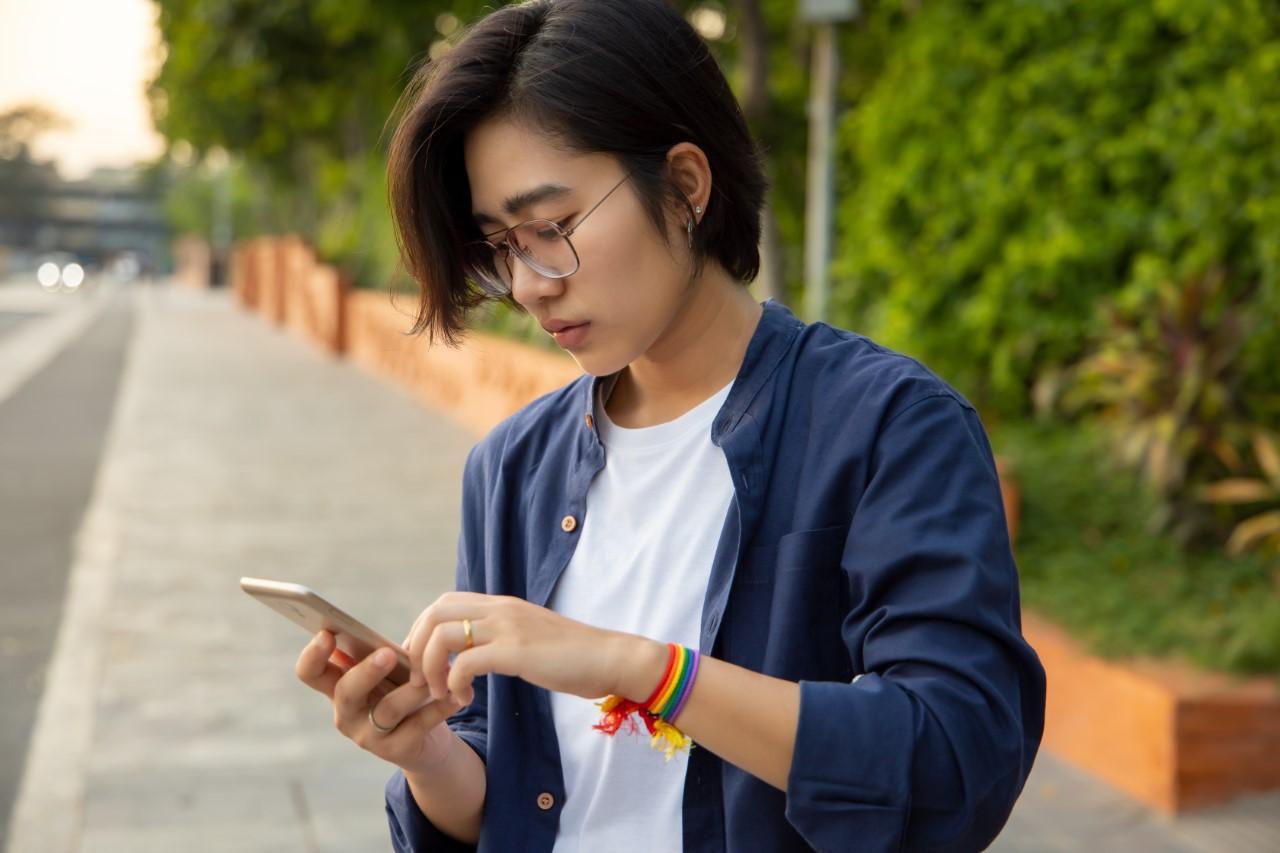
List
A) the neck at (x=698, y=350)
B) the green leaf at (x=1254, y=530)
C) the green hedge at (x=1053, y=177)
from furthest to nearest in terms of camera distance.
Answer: the green hedge at (x=1053, y=177) → the green leaf at (x=1254, y=530) → the neck at (x=698, y=350)

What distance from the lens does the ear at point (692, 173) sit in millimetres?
1678

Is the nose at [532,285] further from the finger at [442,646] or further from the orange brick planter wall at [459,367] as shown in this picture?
the orange brick planter wall at [459,367]

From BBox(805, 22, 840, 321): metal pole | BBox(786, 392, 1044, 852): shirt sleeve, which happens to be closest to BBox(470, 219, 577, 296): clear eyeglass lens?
BBox(786, 392, 1044, 852): shirt sleeve

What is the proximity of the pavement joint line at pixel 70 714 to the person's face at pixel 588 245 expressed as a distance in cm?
310

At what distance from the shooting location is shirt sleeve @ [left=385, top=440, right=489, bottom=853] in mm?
1793

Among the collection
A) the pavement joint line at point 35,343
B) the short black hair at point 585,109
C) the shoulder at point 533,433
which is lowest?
the pavement joint line at point 35,343

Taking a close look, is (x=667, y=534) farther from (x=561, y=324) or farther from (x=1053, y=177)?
(x=1053, y=177)

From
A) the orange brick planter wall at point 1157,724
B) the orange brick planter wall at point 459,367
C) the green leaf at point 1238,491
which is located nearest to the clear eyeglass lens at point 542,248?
the orange brick planter wall at point 1157,724

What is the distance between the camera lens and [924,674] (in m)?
1.41

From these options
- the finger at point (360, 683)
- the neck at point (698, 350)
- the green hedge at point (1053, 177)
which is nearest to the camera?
the finger at point (360, 683)

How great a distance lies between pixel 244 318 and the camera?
3744 cm

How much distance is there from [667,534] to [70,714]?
4288mm

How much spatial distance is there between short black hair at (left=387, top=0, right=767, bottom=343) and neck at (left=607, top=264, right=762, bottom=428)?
0.05m

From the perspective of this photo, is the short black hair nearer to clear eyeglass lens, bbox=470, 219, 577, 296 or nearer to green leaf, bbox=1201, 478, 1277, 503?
clear eyeglass lens, bbox=470, 219, 577, 296
